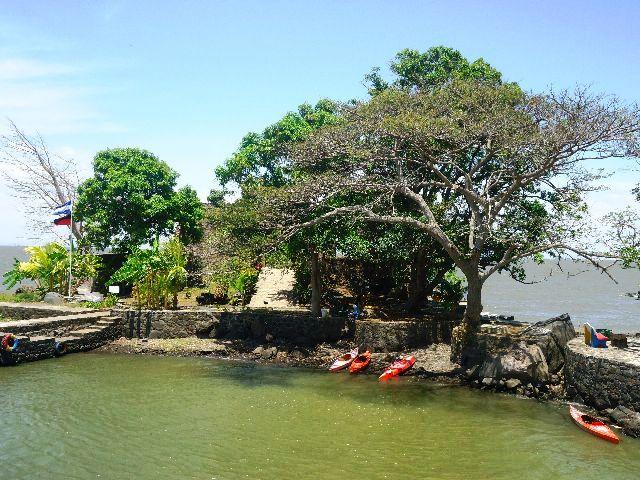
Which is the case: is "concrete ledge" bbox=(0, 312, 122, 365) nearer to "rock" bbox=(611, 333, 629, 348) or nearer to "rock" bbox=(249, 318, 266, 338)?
"rock" bbox=(249, 318, 266, 338)

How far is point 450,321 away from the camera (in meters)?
22.0

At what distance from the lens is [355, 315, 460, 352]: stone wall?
21703 millimetres

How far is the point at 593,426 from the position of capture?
1373 cm

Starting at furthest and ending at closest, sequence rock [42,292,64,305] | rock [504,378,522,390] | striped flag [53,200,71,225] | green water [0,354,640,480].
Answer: rock [42,292,64,305] → striped flag [53,200,71,225] → rock [504,378,522,390] → green water [0,354,640,480]

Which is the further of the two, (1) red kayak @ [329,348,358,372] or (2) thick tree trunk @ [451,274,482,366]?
(1) red kayak @ [329,348,358,372]

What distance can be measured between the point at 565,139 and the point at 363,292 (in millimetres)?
14447

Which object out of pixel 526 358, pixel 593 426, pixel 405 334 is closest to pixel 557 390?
pixel 526 358

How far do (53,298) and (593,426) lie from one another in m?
23.7

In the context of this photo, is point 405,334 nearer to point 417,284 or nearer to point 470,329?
point 470,329

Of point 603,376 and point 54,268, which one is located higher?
point 54,268

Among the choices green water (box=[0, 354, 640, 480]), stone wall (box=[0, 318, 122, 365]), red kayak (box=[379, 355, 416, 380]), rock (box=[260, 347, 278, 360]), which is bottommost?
green water (box=[0, 354, 640, 480])

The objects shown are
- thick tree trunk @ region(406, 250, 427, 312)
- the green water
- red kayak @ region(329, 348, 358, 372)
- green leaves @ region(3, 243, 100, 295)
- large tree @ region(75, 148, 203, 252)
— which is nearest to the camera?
the green water

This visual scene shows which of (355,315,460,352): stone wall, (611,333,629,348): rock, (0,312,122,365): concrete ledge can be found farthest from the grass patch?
(611,333,629,348): rock

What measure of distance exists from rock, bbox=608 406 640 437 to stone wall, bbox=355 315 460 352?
773cm
